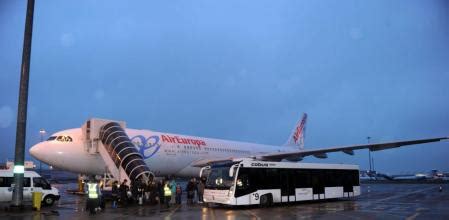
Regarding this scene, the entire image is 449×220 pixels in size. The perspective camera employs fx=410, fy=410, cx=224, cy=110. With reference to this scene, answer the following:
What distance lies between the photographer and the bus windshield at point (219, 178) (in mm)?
19391

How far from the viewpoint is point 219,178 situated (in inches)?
789

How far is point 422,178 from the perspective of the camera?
89.9 m

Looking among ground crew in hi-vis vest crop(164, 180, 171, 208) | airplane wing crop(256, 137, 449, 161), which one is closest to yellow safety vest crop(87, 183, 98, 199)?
ground crew in hi-vis vest crop(164, 180, 171, 208)

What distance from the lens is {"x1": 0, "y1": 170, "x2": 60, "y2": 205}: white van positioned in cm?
1927

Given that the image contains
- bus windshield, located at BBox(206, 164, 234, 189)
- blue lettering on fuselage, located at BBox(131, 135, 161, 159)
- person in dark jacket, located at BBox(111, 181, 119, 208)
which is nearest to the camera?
bus windshield, located at BBox(206, 164, 234, 189)

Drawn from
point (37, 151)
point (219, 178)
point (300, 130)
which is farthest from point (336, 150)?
point (37, 151)

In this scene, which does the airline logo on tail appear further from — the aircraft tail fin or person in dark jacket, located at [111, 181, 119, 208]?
person in dark jacket, located at [111, 181, 119, 208]

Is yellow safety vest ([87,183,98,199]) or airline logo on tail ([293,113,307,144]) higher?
airline logo on tail ([293,113,307,144])

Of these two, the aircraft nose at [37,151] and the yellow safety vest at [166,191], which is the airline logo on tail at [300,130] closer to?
the yellow safety vest at [166,191]

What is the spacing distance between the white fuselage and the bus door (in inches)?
426

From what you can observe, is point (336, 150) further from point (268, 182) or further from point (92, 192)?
point (92, 192)

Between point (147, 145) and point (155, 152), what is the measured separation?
2.79 ft

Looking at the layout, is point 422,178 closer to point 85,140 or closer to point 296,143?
point 296,143

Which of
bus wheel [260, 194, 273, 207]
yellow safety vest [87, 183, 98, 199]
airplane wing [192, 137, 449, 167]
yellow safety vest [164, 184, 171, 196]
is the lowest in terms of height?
bus wheel [260, 194, 273, 207]
